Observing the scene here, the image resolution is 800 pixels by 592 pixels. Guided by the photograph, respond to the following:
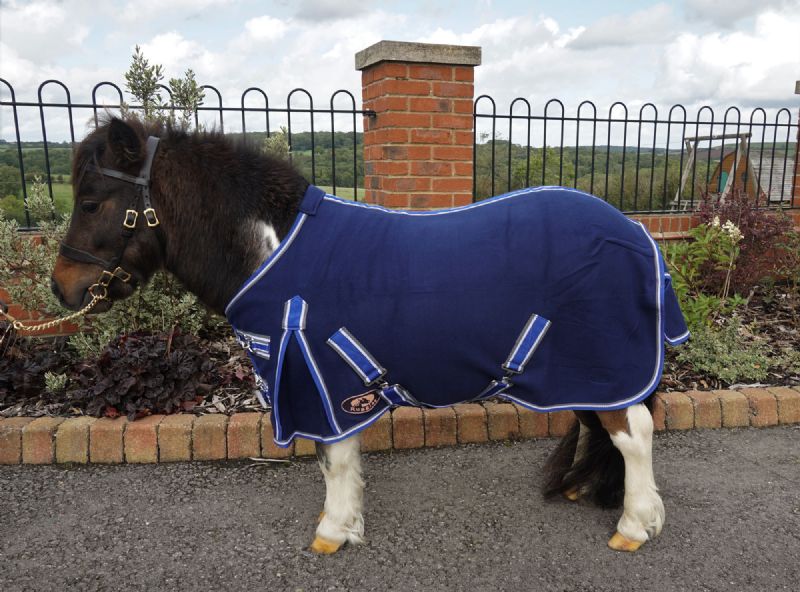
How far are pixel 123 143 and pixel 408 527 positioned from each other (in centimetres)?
193

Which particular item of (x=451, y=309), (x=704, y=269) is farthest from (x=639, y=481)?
(x=704, y=269)

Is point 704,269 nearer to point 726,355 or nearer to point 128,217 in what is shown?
point 726,355

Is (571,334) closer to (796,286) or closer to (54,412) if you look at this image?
(54,412)

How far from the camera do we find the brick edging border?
3.29m

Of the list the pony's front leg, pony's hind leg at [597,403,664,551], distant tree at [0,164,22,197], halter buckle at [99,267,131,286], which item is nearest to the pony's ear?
halter buckle at [99,267,131,286]

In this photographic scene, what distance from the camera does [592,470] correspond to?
9.27ft

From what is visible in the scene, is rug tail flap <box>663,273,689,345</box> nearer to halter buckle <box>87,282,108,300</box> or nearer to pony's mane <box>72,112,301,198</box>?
pony's mane <box>72,112,301,198</box>

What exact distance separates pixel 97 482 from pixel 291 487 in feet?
3.21

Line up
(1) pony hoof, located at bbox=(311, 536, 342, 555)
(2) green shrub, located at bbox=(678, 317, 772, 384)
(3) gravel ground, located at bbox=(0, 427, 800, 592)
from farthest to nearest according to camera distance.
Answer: (2) green shrub, located at bbox=(678, 317, 772, 384), (1) pony hoof, located at bbox=(311, 536, 342, 555), (3) gravel ground, located at bbox=(0, 427, 800, 592)

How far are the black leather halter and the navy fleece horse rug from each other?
0.45 meters

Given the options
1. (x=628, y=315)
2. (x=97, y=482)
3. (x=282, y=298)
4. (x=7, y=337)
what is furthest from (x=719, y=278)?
(x=7, y=337)

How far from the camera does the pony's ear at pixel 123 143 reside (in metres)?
2.09

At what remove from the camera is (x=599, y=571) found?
2432 mm

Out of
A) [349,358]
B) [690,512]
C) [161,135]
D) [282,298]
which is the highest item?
[161,135]
